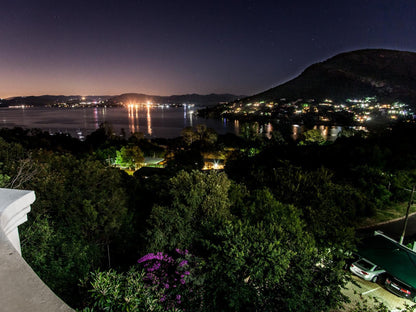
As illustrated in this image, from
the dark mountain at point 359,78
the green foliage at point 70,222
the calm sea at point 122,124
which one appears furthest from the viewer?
the dark mountain at point 359,78

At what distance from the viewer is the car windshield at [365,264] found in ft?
30.4

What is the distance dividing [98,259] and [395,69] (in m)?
158

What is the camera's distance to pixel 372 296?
836 cm

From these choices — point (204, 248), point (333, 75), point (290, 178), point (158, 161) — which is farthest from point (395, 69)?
point (204, 248)

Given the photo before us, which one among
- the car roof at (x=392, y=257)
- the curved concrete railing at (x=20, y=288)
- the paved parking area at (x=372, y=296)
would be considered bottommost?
the paved parking area at (x=372, y=296)

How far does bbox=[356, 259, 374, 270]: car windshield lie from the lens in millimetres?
9266

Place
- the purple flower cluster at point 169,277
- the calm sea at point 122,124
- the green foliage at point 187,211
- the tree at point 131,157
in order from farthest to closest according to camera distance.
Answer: the calm sea at point 122,124 < the tree at point 131,157 < the green foliage at point 187,211 < the purple flower cluster at point 169,277

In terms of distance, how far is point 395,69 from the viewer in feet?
416

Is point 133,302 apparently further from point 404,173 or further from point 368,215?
point 404,173

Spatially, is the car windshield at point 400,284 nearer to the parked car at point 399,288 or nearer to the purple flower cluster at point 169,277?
the parked car at point 399,288

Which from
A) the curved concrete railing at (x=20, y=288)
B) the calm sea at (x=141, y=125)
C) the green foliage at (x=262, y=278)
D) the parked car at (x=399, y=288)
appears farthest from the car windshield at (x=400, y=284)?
the calm sea at (x=141, y=125)

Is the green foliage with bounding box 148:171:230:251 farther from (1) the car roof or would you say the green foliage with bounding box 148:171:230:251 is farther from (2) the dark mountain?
(2) the dark mountain

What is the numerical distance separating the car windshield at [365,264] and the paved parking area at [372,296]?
45 cm

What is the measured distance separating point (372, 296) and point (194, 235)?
639cm
